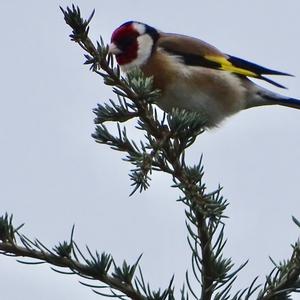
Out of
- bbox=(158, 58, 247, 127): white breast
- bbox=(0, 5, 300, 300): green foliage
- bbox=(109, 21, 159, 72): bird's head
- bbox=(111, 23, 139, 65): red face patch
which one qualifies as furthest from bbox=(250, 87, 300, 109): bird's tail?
bbox=(0, 5, 300, 300): green foliage

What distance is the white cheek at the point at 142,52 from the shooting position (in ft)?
11.5

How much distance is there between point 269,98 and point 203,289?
2.58m

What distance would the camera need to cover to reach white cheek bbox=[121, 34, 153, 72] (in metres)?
3.51

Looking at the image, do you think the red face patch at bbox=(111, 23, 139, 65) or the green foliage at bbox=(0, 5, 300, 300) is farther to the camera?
the red face patch at bbox=(111, 23, 139, 65)

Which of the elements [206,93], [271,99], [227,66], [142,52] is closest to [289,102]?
[271,99]

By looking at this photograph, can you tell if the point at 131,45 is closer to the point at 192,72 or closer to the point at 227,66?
the point at 192,72

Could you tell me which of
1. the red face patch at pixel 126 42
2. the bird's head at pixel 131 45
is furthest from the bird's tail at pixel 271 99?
the red face patch at pixel 126 42

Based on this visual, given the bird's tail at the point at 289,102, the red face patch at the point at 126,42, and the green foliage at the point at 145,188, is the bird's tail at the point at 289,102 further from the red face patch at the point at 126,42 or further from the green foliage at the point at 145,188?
the green foliage at the point at 145,188

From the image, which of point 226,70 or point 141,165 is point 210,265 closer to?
point 141,165

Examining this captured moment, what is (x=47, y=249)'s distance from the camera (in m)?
1.54

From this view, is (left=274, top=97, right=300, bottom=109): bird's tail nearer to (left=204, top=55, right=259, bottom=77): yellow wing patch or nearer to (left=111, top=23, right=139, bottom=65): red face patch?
(left=204, top=55, right=259, bottom=77): yellow wing patch

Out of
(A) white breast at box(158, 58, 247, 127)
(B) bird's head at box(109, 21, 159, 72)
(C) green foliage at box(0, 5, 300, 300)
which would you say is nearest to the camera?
(C) green foliage at box(0, 5, 300, 300)

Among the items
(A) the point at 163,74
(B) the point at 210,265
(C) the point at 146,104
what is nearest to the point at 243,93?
(A) the point at 163,74

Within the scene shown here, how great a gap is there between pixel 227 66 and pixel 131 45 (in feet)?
1.99
